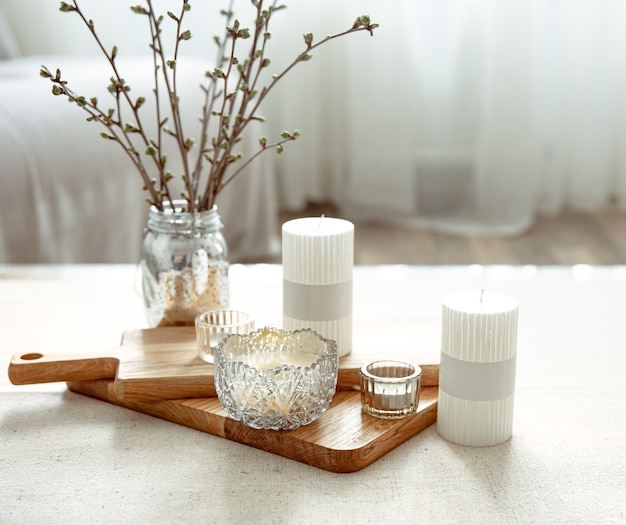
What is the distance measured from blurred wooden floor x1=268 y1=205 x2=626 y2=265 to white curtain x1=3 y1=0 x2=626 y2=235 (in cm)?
7

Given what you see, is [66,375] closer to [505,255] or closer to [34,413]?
[34,413]

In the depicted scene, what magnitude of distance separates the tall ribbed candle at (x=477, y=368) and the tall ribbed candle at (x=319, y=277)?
0.43ft

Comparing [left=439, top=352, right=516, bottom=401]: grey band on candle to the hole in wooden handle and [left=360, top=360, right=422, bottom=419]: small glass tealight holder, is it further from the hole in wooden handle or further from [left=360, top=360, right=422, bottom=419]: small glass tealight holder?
the hole in wooden handle

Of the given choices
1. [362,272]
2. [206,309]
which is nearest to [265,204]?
[362,272]

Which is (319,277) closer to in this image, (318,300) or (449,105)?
(318,300)

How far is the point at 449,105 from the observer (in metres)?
3.01

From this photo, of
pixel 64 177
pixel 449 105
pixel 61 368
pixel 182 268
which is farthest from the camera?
pixel 449 105

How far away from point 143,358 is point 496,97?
2314 millimetres

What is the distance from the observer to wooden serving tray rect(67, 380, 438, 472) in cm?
68

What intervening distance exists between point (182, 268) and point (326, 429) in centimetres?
28

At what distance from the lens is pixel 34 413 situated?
79 centimetres

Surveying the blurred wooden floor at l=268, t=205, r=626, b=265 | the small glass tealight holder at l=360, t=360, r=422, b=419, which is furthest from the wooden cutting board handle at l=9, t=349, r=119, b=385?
the blurred wooden floor at l=268, t=205, r=626, b=265

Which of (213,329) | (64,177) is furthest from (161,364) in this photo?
(64,177)

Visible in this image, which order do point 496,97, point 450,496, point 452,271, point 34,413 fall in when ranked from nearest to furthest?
point 450,496, point 34,413, point 452,271, point 496,97
